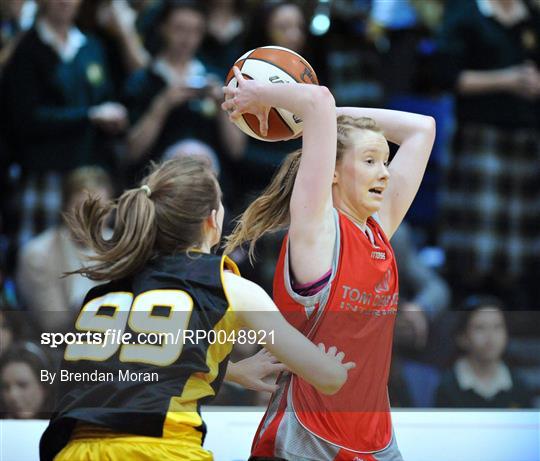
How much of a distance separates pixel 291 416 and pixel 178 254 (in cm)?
68

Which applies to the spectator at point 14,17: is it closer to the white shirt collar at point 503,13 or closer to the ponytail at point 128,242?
the white shirt collar at point 503,13

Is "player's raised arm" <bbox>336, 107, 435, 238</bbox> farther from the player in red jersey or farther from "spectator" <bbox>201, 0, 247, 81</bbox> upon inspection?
"spectator" <bbox>201, 0, 247, 81</bbox>

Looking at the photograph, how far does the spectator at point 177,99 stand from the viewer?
6.72m

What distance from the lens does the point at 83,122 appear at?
261 inches

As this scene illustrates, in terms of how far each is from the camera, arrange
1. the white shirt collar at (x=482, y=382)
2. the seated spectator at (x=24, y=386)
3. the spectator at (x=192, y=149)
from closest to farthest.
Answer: the seated spectator at (x=24, y=386) < the white shirt collar at (x=482, y=382) < the spectator at (x=192, y=149)

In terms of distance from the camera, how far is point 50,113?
6.59 m

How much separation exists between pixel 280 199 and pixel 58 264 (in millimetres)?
2708

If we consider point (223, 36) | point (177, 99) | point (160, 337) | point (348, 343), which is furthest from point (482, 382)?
point (223, 36)

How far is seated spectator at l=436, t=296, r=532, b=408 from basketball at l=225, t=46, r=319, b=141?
5.96ft

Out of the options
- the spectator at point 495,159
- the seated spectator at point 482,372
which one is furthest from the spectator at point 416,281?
the seated spectator at point 482,372

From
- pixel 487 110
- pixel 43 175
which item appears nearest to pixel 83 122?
pixel 43 175

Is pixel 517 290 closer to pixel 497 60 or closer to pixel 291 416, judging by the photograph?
pixel 497 60

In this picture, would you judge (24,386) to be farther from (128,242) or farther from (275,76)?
(275,76)

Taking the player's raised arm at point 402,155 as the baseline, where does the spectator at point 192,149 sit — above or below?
above
